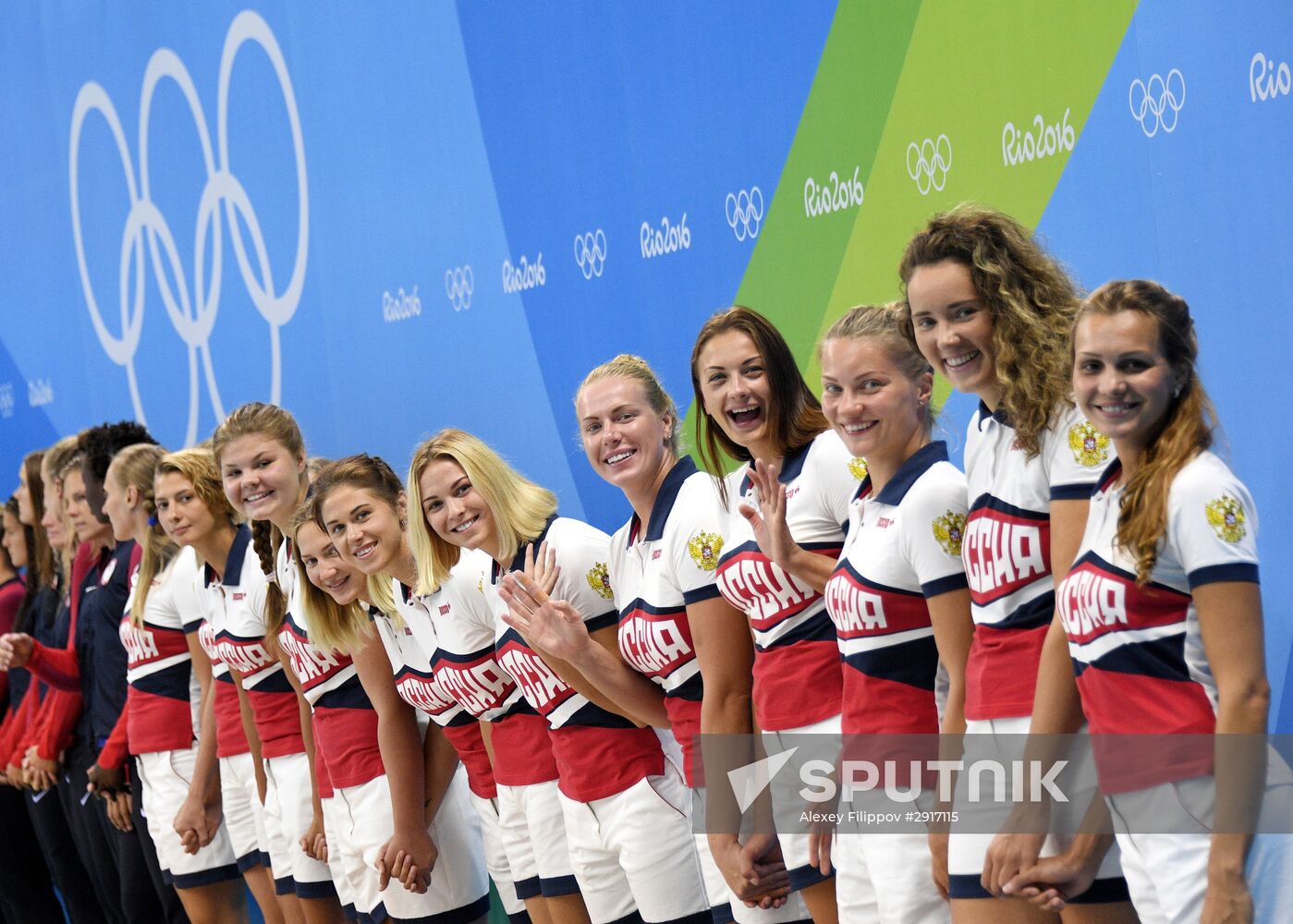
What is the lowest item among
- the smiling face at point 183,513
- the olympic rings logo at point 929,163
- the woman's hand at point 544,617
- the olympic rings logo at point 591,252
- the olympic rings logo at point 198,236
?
the woman's hand at point 544,617

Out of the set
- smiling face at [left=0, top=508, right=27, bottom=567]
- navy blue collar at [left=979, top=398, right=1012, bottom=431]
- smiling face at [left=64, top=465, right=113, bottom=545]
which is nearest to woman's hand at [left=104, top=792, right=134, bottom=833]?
smiling face at [left=64, top=465, right=113, bottom=545]

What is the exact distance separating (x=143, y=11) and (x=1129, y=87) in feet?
16.3

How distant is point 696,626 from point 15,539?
14.0ft

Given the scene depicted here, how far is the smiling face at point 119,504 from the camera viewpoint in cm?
505

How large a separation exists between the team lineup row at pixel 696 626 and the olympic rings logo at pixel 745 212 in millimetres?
705

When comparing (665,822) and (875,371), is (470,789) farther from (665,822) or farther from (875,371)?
(875,371)

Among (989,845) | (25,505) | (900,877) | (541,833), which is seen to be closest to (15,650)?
(25,505)

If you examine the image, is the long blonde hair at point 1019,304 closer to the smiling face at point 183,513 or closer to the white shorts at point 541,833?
the white shorts at point 541,833

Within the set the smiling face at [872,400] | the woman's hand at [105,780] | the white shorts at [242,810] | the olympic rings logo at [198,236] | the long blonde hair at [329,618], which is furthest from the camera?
the olympic rings logo at [198,236]

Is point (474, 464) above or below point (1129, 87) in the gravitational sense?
below

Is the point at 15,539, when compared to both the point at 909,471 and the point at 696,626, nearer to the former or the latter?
the point at 696,626

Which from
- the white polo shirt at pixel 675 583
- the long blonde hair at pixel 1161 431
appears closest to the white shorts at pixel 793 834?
the white polo shirt at pixel 675 583

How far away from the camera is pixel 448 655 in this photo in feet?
12.2

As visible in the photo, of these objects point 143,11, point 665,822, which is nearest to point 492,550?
point 665,822
